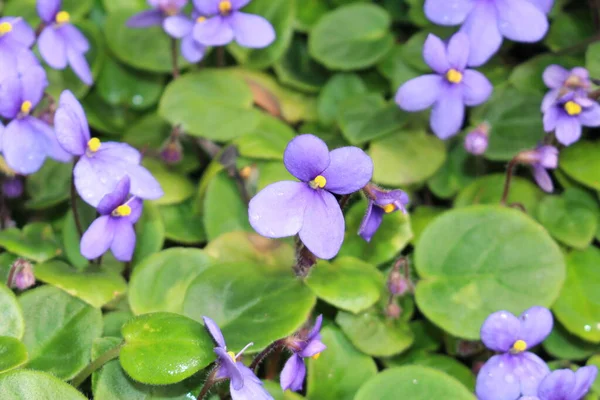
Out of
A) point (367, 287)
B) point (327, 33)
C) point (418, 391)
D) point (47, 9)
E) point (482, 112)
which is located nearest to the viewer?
point (418, 391)

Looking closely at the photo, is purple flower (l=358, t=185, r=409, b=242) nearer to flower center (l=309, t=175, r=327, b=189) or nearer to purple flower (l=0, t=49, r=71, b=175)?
flower center (l=309, t=175, r=327, b=189)

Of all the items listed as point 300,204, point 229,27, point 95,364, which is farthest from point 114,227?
point 229,27

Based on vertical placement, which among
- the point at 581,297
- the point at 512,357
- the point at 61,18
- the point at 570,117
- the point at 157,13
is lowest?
the point at 581,297

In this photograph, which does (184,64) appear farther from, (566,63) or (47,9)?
(566,63)

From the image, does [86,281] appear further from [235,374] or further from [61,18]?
[61,18]

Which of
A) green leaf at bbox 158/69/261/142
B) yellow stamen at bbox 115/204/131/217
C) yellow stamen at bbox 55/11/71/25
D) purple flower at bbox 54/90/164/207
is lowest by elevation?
green leaf at bbox 158/69/261/142

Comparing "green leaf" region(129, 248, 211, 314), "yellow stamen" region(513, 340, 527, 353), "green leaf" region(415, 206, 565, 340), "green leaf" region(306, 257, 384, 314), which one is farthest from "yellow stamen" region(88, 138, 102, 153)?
"yellow stamen" region(513, 340, 527, 353)

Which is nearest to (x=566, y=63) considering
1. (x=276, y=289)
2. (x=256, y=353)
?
(x=276, y=289)
